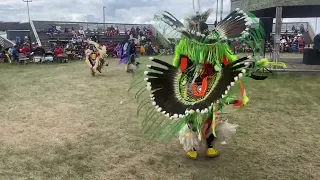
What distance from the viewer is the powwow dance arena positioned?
3.63 metres

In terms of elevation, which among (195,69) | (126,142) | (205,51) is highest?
(205,51)

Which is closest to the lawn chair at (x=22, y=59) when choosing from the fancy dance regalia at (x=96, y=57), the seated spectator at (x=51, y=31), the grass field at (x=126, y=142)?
the fancy dance regalia at (x=96, y=57)

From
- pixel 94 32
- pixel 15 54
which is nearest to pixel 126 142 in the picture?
pixel 15 54

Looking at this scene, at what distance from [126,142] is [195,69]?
1.71 meters

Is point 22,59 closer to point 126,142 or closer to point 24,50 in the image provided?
point 24,50

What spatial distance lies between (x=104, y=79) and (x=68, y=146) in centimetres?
640

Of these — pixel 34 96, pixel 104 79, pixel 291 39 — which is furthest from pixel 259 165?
pixel 291 39

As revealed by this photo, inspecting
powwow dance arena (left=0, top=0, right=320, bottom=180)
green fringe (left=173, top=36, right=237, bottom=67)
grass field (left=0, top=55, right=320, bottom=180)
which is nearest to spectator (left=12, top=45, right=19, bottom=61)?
grass field (left=0, top=55, right=320, bottom=180)

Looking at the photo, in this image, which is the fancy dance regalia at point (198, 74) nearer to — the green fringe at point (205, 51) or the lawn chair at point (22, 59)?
the green fringe at point (205, 51)

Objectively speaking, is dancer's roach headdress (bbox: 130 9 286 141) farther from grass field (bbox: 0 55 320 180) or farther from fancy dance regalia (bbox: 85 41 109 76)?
fancy dance regalia (bbox: 85 41 109 76)

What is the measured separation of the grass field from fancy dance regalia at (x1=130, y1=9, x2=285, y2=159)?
0.52 meters

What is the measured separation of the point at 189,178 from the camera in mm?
3672

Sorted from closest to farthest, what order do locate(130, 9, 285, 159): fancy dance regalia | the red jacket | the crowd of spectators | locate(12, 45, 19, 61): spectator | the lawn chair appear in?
locate(130, 9, 285, 159): fancy dance regalia, the lawn chair, locate(12, 45, 19, 61): spectator, the red jacket, the crowd of spectators

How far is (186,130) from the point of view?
404 cm
